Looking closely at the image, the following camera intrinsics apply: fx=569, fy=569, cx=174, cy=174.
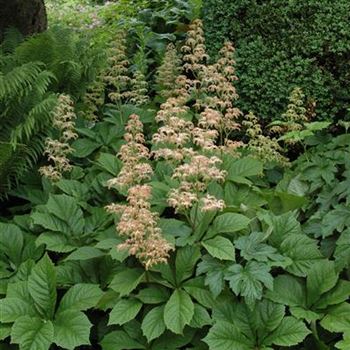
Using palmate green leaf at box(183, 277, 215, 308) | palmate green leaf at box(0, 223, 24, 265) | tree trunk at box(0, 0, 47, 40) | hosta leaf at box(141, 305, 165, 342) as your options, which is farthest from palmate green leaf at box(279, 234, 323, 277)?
tree trunk at box(0, 0, 47, 40)

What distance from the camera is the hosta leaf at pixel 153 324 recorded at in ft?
8.75

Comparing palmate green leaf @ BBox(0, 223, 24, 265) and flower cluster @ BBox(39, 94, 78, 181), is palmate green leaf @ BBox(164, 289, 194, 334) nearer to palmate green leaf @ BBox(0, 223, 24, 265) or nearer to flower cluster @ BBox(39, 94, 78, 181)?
palmate green leaf @ BBox(0, 223, 24, 265)

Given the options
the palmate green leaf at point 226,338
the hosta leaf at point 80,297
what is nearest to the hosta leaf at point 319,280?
the palmate green leaf at point 226,338

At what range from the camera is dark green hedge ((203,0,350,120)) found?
405 centimetres

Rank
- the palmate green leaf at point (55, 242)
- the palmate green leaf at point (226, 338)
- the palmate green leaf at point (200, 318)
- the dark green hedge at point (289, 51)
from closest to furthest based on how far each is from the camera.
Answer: the palmate green leaf at point (226, 338) → the palmate green leaf at point (200, 318) → the palmate green leaf at point (55, 242) → the dark green hedge at point (289, 51)

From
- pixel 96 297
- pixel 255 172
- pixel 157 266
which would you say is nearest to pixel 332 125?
pixel 255 172

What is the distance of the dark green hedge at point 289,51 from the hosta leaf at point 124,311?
201 cm

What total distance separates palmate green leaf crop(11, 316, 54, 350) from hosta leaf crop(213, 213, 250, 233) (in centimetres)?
98

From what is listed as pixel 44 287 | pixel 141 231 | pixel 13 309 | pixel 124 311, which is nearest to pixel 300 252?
pixel 141 231

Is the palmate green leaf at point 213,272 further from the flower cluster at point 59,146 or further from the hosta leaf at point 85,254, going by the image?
the flower cluster at point 59,146

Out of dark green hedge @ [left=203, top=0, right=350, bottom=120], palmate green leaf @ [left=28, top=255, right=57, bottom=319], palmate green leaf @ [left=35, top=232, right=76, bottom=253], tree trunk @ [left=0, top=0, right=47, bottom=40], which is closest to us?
palmate green leaf @ [left=28, top=255, right=57, bottom=319]

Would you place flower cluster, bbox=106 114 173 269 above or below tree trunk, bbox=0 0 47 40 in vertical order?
below

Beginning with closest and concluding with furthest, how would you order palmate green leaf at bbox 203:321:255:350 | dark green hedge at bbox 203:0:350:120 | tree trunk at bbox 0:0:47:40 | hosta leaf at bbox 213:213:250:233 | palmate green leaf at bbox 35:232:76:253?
1. palmate green leaf at bbox 203:321:255:350
2. hosta leaf at bbox 213:213:250:233
3. palmate green leaf at bbox 35:232:76:253
4. dark green hedge at bbox 203:0:350:120
5. tree trunk at bbox 0:0:47:40

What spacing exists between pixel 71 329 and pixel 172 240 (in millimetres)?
657
